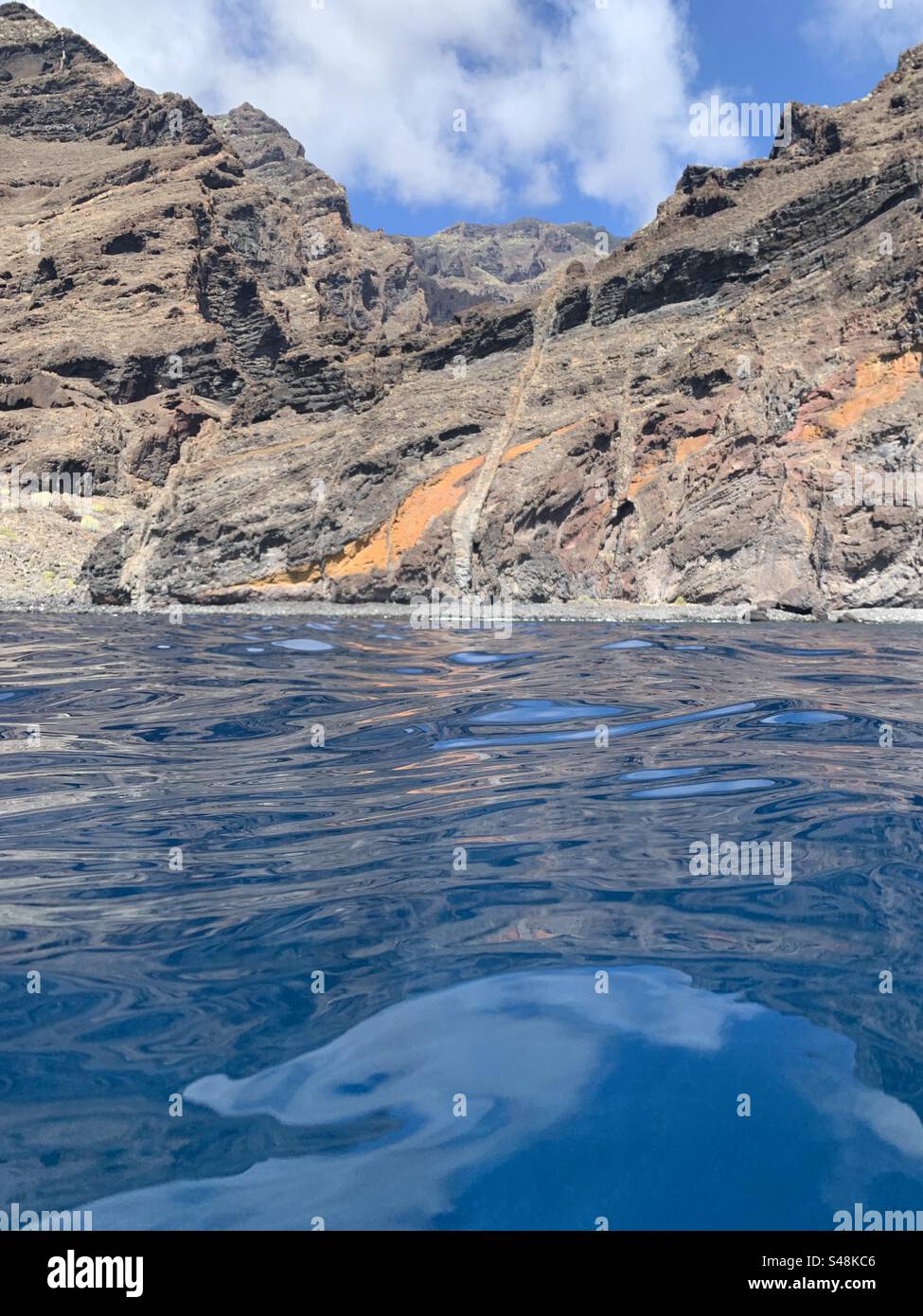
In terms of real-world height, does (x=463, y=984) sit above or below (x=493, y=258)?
below

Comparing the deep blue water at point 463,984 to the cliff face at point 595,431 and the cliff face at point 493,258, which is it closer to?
the cliff face at point 595,431

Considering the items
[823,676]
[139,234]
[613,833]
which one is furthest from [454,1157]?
[139,234]

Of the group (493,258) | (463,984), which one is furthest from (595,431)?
(493,258)

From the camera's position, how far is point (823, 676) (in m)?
9.70

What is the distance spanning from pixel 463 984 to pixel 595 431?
30624mm

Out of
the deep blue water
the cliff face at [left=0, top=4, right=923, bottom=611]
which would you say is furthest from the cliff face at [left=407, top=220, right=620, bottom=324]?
the deep blue water

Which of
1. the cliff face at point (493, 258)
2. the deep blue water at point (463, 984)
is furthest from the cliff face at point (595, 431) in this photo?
the cliff face at point (493, 258)

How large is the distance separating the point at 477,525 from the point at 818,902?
29.0 meters

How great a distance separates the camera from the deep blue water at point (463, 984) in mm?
1985

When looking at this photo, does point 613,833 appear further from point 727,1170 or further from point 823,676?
point 823,676

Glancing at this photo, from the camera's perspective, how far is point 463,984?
2783mm

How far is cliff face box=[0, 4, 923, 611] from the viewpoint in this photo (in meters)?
27.4

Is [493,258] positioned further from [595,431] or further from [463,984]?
[463,984]

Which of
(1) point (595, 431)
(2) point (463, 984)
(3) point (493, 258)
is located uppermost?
(3) point (493, 258)
